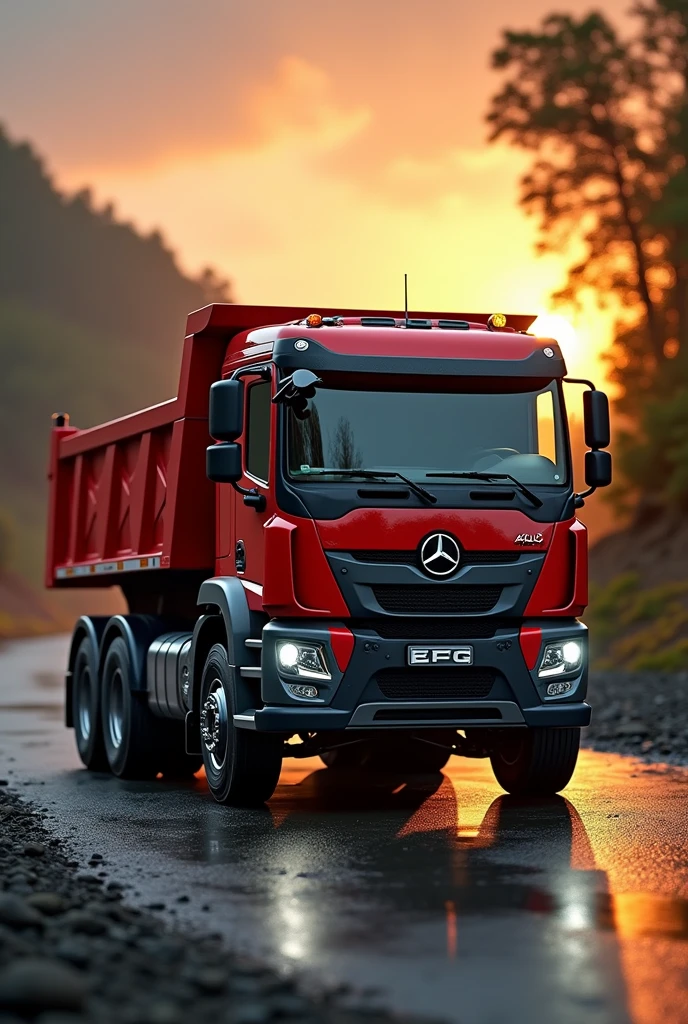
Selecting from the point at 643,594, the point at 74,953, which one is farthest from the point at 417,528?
the point at 643,594

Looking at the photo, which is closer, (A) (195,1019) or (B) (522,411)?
(A) (195,1019)

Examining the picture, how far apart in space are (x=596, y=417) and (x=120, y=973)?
21.8 ft

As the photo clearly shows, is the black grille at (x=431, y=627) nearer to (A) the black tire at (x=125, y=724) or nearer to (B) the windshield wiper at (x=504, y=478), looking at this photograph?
(B) the windshield wiper at (x=504, y=478)

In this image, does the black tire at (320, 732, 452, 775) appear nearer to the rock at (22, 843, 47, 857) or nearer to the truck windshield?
the truck windshield

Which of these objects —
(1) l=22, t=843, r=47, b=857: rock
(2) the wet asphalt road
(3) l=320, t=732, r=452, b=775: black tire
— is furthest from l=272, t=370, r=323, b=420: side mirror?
(3) l=320, t=732, r=452, b=775: black tire

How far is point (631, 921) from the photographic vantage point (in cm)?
752

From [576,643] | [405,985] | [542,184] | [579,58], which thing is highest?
[579,58]

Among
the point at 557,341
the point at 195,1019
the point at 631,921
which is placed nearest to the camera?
the point at 195,1019

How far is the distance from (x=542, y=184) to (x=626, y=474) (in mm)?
7793

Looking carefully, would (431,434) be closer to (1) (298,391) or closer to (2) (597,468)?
(1) (298,391)

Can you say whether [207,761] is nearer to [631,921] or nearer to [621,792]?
[621,792]

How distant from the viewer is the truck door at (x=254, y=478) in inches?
459

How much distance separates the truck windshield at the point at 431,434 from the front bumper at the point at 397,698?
105 centimetres

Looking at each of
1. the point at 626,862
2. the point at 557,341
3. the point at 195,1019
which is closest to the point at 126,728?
the point at 557,341
